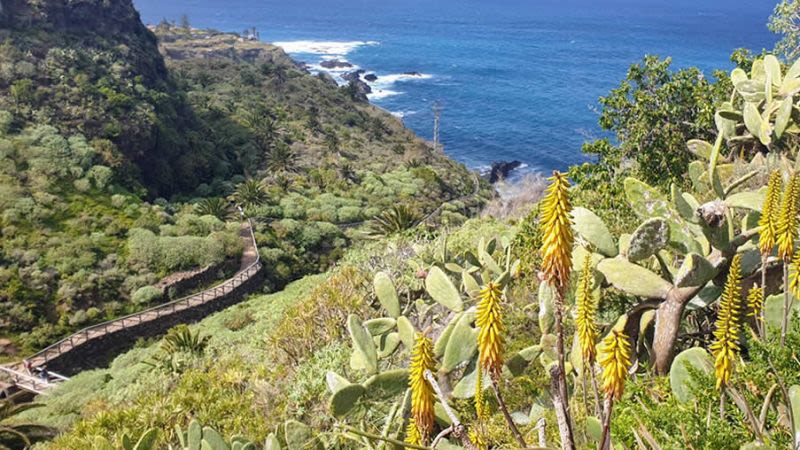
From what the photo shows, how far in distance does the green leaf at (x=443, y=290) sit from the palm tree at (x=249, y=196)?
31466 millimetres

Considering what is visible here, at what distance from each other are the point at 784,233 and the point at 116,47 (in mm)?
52220

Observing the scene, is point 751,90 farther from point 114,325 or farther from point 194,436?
point 114,325

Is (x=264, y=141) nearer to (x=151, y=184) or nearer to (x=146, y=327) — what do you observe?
(x=151, y=184)

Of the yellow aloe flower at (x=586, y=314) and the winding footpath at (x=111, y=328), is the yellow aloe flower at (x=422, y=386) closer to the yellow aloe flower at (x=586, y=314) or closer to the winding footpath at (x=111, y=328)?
the yellow aloe flower at (x=586, y=314)

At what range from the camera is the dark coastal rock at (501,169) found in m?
51.7

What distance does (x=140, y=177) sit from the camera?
35.3m

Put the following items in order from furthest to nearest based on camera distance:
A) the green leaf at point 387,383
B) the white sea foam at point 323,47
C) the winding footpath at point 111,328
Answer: the white sea foam at point 323,47
the winding footpath at point 111,328
the green leaf at point 387,383

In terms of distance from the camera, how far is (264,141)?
47.8 metres

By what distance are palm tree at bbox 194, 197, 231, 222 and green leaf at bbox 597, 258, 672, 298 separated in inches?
1247

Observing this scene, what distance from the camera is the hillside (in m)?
24.8

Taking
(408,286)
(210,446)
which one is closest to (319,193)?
(408,286)

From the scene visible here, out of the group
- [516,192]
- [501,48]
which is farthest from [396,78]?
[516,192]

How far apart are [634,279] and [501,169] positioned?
49.1m

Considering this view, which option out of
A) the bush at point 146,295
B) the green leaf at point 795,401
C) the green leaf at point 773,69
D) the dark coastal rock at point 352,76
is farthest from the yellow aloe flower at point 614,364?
the dark coastal rock at point 352,76
